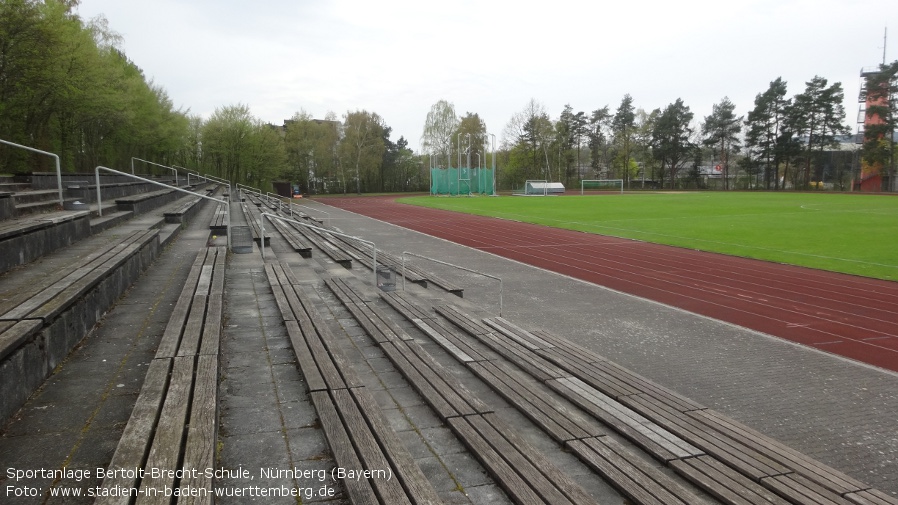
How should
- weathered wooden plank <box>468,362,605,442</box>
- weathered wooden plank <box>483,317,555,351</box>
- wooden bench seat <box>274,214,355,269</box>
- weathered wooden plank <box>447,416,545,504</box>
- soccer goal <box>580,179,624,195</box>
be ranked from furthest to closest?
1. soccer goal <box>580,179,624,195</box>
2. wooden bench seat <box>274,214,355,269</box>
3. weathered wooden plank <box>483,317,555,351</box>
4. weathered wooden plank <box>468,362,605,442</box>
5. weathered wooden plank <box>447,416,545,504</box>

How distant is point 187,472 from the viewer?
2.93 m

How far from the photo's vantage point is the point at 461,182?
231 feet

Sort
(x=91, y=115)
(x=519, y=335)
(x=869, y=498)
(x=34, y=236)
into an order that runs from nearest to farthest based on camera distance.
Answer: (x=869, y=498)
(x=34, y=236)
(x=519, y=335)
(x=91, y=115)

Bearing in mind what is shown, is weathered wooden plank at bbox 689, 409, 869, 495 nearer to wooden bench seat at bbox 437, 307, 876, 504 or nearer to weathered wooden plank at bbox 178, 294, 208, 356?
wooden bench seat at bbox 437, 307, 876, 504

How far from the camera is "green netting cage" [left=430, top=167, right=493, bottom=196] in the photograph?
69.9 meters

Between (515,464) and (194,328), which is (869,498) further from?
(194,328)

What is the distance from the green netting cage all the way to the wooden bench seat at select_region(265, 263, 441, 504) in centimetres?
6387

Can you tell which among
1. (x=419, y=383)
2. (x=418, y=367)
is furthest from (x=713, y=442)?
(x=418, y=367)

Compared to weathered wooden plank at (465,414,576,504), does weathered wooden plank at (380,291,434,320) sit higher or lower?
lower

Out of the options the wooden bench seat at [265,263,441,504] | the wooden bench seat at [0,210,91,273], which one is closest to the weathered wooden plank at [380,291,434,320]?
the wooden bench seat at [265,263,441,504]

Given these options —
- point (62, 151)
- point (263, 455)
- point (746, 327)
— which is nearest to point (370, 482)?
point (263, 455)

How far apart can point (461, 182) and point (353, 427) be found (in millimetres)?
67511

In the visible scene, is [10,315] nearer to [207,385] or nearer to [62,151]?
[207,385]

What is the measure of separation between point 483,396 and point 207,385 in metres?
2.33
